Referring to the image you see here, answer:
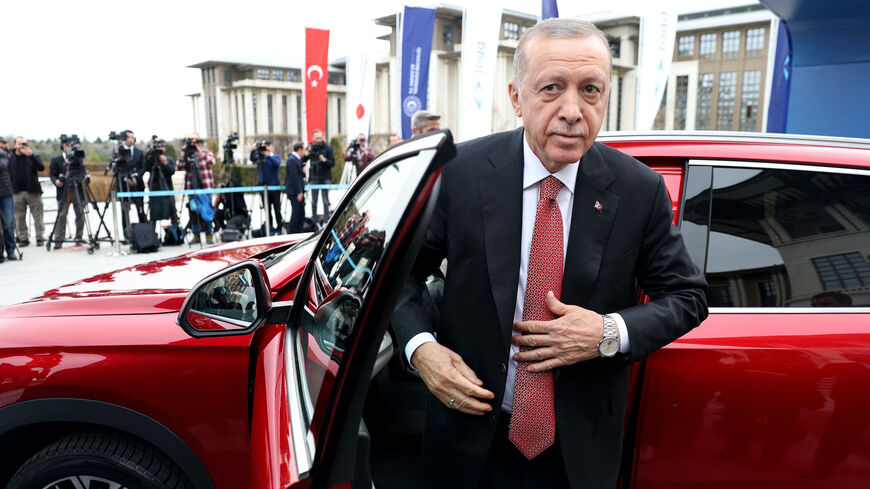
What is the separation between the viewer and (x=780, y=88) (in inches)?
394

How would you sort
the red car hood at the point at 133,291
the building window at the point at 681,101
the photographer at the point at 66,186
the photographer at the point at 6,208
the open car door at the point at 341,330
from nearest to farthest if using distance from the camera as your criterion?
the open car door at the point at 341,330 < the red car hood at the point at 133,291 < the photographer at the point at 6,208 < the photographer at the point at 66,186 < the building window at the point at 681,101

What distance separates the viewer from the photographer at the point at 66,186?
933 centimetres

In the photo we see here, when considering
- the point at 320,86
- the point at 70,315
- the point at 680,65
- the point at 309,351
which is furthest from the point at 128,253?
the point at 680,65

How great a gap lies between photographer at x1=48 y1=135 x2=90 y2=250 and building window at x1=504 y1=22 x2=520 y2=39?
67090 millimetres

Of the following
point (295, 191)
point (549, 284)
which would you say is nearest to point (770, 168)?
point (549, 284)

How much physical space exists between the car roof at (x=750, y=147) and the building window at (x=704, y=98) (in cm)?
7982

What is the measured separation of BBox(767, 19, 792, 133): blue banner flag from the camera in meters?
Answer: 9.45

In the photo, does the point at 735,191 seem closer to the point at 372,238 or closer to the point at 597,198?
the point at 597,198

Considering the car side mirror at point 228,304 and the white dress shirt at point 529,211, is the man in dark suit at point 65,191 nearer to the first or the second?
the car side mirror at point 228,304

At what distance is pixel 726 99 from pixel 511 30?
27.8m

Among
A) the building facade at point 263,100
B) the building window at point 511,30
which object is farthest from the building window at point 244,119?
the building window at point 511,30

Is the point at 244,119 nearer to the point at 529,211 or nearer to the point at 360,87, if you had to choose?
the point at 360,87

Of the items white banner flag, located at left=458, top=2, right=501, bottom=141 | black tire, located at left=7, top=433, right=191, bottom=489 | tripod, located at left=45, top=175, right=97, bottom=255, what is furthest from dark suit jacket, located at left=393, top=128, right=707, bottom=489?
white banner flag, located at left=458, top=2, right=501, bottom=141

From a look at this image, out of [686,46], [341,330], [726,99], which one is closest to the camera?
[341,330]
